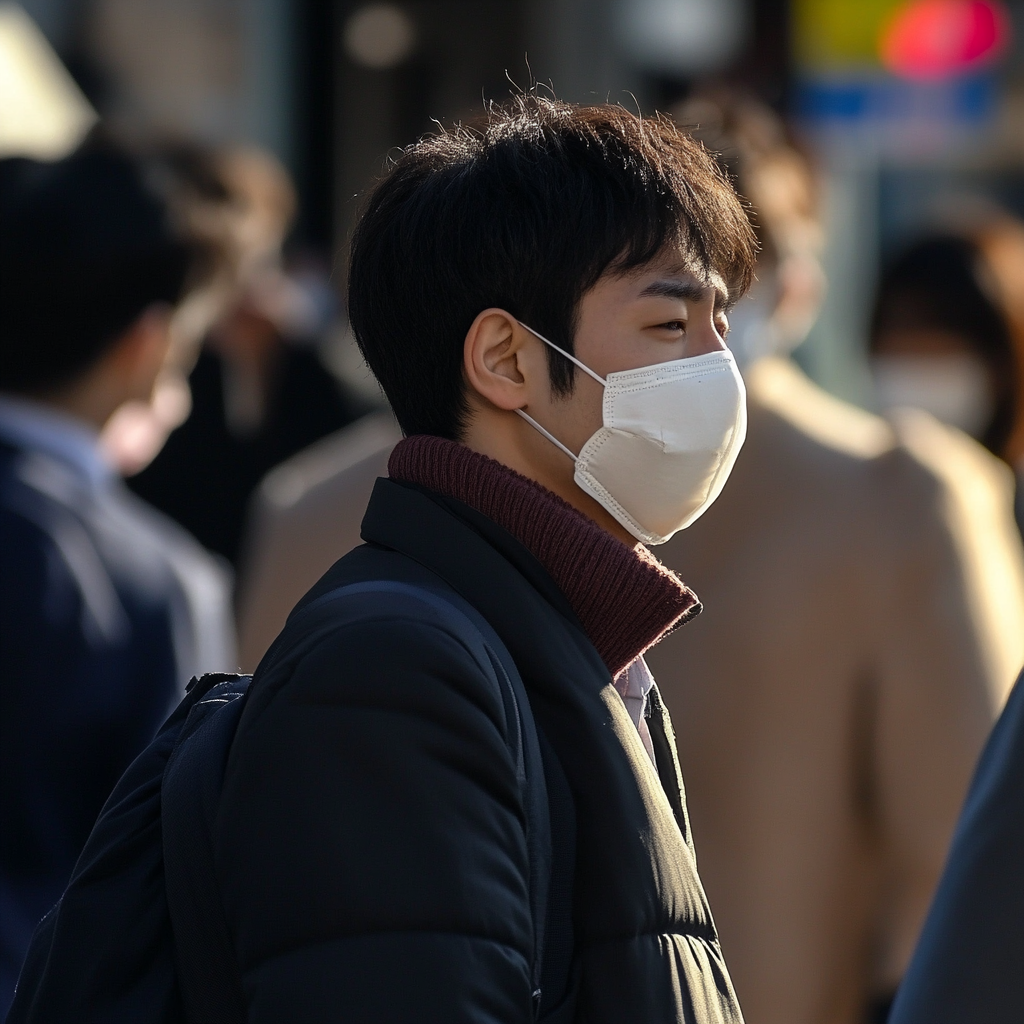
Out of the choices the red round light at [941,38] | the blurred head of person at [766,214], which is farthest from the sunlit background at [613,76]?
the blurred head of person at [766,214]

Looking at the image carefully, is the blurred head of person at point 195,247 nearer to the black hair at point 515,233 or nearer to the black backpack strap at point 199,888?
the black hair at point 515,233

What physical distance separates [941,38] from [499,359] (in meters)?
9.09

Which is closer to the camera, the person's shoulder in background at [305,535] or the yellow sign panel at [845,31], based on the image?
the person's shoulder in background at [305,535]

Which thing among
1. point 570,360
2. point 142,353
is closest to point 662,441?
point 570,360

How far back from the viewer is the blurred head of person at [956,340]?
4.14 metres

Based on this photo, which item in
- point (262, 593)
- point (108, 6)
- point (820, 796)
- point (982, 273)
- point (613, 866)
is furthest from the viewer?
point (108, 6)

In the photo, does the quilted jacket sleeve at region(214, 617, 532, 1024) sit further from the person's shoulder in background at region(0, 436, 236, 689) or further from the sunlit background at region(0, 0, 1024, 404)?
the sunlit background at region(0, 0, 1024, 404)

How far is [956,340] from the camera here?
4.18m

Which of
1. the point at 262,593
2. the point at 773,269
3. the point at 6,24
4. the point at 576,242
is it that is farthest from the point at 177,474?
the point at 576,242

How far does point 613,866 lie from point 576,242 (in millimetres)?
605

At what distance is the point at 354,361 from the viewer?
7398 mm

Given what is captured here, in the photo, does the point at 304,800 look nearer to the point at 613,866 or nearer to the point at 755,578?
the point at 613,866

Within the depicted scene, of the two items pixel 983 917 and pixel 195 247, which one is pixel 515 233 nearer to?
pixel 983 917

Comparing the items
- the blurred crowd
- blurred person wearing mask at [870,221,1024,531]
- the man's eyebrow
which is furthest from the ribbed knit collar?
blurred person wearing mask at [870,221,1024,531]
